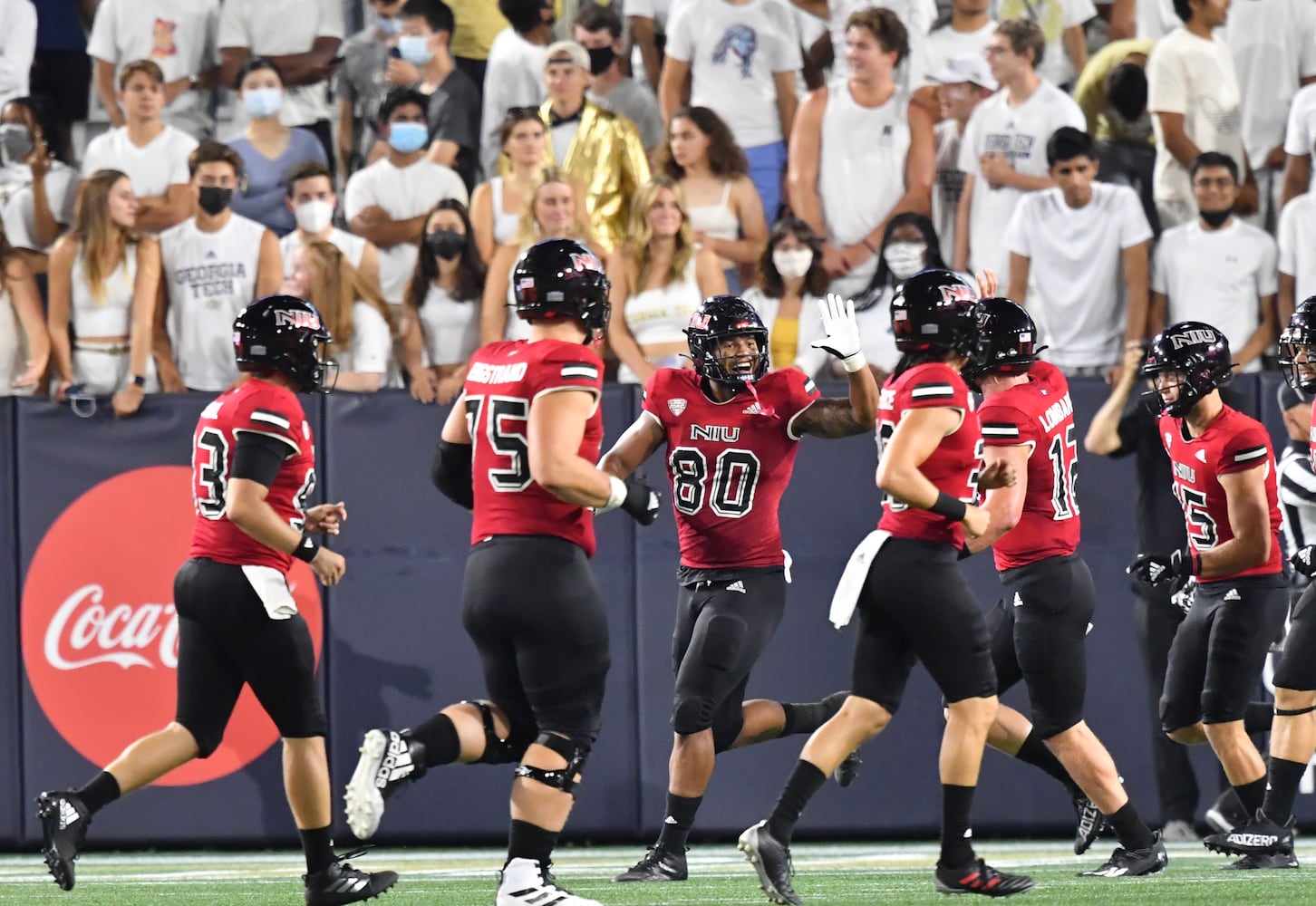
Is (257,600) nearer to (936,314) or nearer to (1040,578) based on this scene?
(936,314)

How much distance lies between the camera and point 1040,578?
6.71 meters

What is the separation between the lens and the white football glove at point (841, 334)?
5.94m

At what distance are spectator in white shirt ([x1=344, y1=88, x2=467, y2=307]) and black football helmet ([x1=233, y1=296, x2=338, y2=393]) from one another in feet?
12.2

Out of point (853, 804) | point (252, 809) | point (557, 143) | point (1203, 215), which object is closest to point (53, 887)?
point (252, 809)

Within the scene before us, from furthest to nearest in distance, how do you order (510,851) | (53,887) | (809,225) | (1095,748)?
1. (809,225)
2. (53,887)
3. (1095,748)
4. (510,851)

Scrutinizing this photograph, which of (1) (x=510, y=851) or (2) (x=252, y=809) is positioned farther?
(2) (x=252, y=809)

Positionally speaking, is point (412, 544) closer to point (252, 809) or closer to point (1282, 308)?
point (252, 809)

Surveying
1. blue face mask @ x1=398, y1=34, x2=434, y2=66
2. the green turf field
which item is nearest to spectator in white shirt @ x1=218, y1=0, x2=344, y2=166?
blue face mask @ x1=398, y1=34, x2=434, y2=66

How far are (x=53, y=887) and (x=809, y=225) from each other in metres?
5.00

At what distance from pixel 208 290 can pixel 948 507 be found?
195 inches

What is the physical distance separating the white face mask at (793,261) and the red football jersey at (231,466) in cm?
371

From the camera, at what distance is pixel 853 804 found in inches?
349

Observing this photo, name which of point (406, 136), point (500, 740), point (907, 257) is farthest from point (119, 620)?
point (907, 257)

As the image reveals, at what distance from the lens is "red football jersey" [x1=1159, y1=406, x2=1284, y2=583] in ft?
21.8
